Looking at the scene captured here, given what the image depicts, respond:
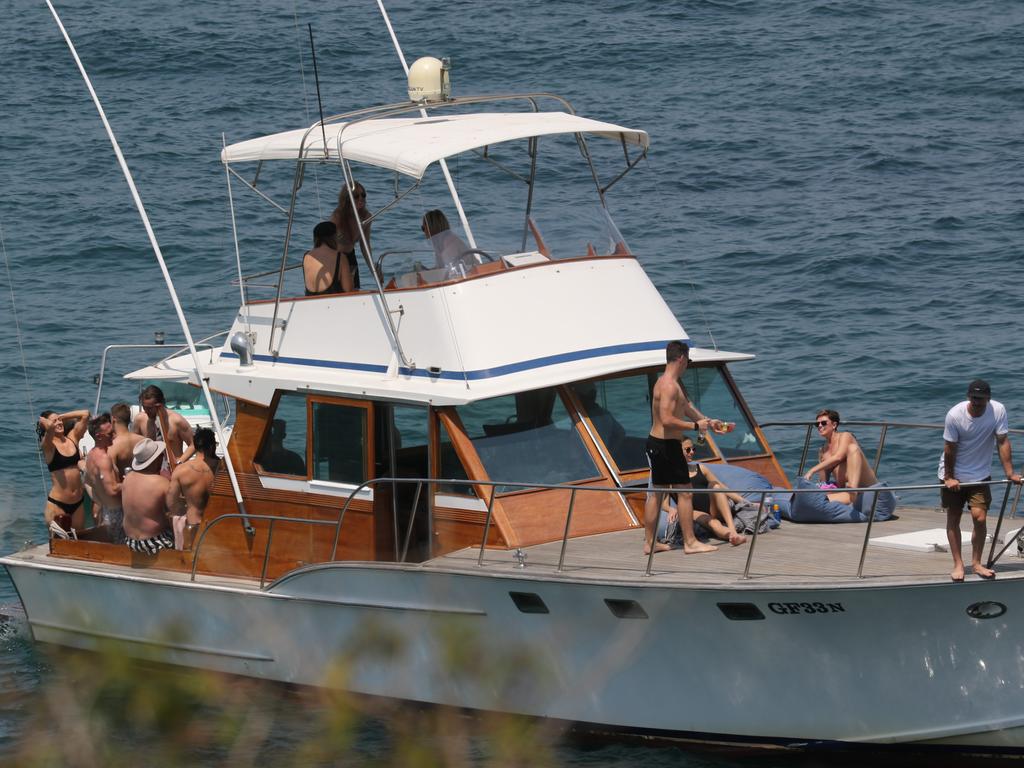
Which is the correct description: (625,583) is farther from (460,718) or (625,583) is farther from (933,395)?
(933,395)

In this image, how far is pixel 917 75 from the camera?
3281 cm

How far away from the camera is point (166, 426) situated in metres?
12.6

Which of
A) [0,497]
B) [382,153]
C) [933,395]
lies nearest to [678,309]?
[933,395]

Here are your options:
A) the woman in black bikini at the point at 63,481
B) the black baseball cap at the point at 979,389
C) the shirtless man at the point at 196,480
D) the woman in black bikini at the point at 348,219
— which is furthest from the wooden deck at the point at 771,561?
the woman in black bikini at the point at 63,481

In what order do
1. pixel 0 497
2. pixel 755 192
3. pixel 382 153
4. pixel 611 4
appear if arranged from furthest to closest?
pixel 611 4 → pixel 755 192 → pixel 0 497 → pixel 382 153

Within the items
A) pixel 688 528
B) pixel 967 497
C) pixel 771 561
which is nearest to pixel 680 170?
pixel 688 528

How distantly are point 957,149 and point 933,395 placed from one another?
37.7ft

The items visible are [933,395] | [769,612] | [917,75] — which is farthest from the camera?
[917,75]

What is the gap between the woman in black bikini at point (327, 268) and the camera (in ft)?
38.5

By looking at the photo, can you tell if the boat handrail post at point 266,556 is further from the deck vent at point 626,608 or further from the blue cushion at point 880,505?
the blue cushion at point 880,505

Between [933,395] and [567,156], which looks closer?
[567,156]

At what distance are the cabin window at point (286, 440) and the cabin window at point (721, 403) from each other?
2.96 meters

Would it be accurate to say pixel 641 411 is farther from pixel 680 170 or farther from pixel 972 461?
pixel 680 170

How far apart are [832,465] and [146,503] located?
545 cm
